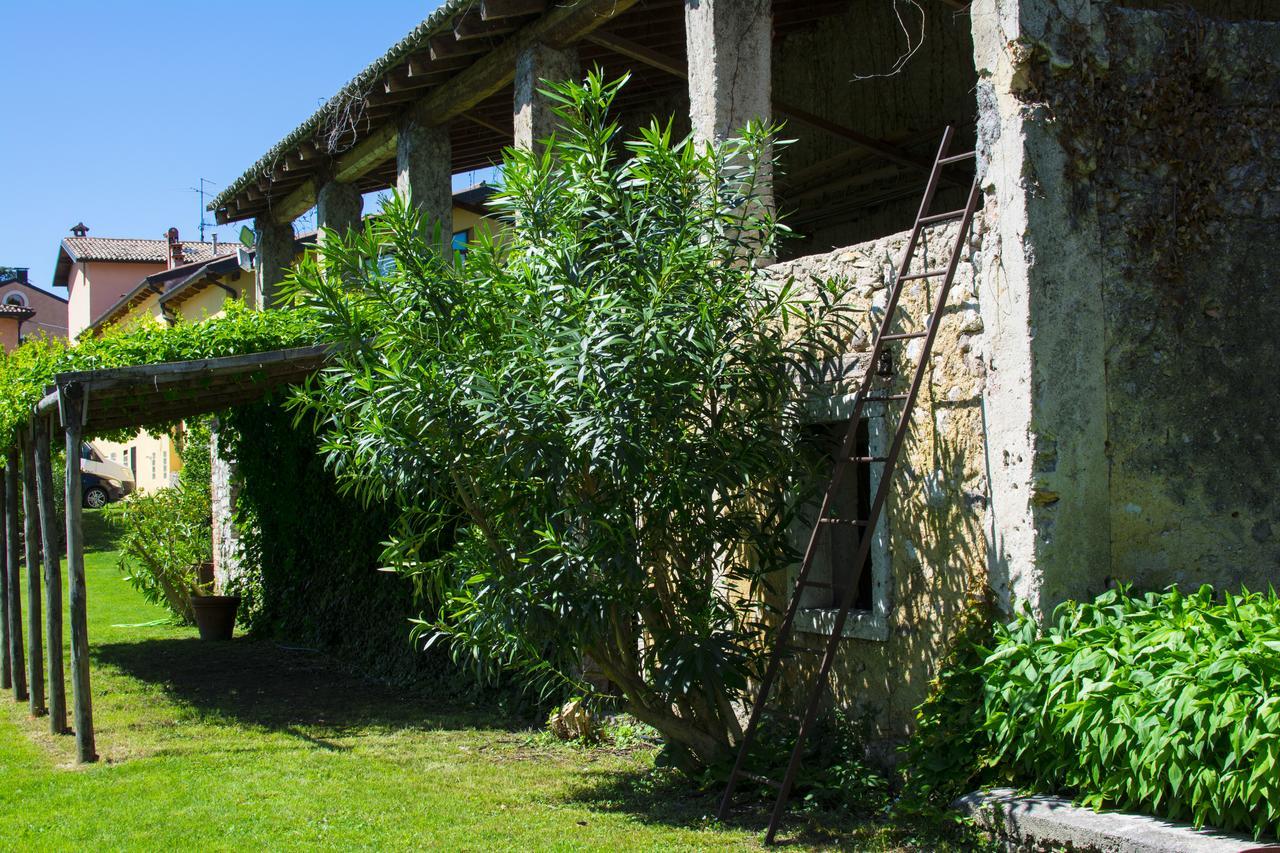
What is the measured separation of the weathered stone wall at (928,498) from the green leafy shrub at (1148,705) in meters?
0.60

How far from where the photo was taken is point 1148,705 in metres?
4.61

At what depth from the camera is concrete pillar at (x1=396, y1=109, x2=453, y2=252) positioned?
11.3m

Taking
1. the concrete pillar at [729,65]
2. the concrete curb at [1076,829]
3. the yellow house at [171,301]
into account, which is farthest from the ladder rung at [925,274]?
the yellow house at [171,301]

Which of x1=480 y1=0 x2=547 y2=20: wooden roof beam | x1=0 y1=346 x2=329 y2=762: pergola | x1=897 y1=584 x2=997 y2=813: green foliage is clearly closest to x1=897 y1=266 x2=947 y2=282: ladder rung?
x1=897 y1=584 x2=997 y2=813: green foliage

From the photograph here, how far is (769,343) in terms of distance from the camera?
20.9 feet

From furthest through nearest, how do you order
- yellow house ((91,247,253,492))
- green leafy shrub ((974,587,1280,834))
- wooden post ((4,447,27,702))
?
yellow house ((91,247,253,492)), wooden post ((4,447,27,702)), green leafy shrub ((974,587,1280,834))

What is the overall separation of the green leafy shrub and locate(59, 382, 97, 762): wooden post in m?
5.51

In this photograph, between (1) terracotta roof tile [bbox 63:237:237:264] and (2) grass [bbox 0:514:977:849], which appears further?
Answer: (1) terracotta roof tile [bbox 63:237:237:264]

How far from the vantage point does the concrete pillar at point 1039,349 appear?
5.58 meters

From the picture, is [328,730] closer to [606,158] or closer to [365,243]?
[365,243]

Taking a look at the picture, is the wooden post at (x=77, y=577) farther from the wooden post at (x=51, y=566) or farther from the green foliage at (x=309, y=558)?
the green foliage at (x=309, y=558)

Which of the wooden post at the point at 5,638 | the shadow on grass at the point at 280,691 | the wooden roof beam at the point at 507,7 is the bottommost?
the shadow on grass at the point at 280,691

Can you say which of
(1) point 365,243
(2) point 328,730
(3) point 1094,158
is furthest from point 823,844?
(2) point 328,730

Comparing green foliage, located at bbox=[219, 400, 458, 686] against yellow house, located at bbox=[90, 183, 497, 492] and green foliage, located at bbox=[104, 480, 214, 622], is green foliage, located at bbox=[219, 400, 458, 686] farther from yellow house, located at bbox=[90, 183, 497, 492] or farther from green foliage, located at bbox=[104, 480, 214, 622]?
yellow house, located at bbox=[90, 183, 497, 492]
